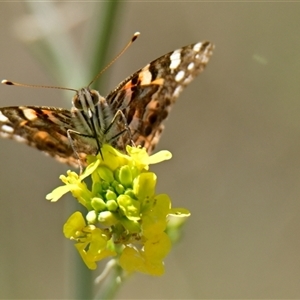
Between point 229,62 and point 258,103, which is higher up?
point 229,62

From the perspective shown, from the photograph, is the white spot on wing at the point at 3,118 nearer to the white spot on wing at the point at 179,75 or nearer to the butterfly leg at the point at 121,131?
the butterfly leg at the point at 121,131

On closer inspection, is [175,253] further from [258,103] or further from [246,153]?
[258,103]

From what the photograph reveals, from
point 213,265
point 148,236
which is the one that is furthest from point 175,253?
point 148,236

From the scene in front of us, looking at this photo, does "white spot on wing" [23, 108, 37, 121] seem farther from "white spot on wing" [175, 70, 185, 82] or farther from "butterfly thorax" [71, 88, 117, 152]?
"white spot on wing" [175, 70, 185, 82]

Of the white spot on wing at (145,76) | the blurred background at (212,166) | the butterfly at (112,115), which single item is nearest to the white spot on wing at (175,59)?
the butterfly at (112,115)

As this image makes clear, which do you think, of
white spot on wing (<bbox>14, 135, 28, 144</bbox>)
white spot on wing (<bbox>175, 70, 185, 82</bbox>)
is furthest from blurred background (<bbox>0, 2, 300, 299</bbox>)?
white spot on wing (<bbox>175, 70, 185, 82</bbox>)

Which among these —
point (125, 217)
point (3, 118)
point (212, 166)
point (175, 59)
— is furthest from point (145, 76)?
point (212, 166)
